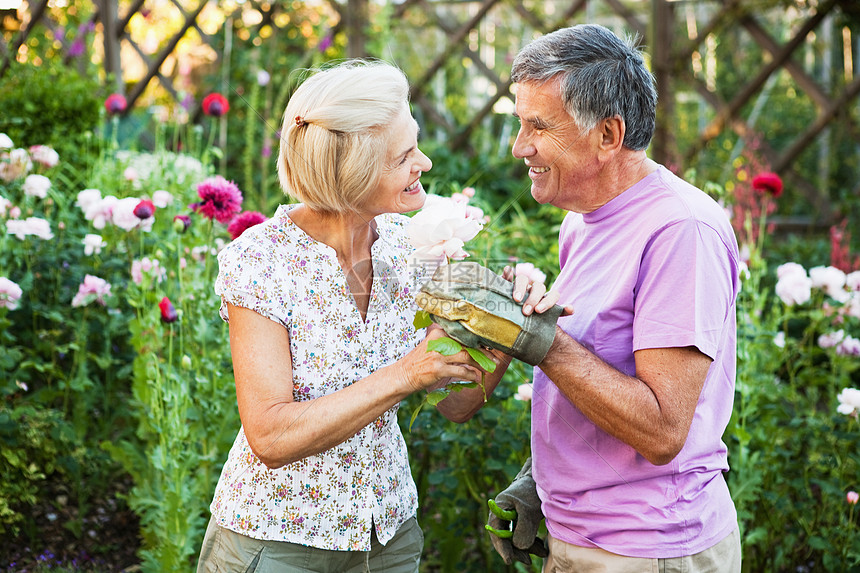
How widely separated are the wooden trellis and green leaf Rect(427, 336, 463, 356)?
407 centimetres

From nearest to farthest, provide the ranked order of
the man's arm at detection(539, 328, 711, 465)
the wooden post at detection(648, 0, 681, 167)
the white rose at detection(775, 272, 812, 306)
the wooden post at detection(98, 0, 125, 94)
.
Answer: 1. the man's arm at detection(539, 328, 711, 465)
2. the white rose at detection(775, 272, 812, 306)
3. the wooden post at detection(648, 0, 681, 167)
4. the wooden post at detection(98, 0, 125, 94)

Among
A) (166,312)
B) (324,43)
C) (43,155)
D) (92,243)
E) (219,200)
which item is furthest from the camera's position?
(324,43)

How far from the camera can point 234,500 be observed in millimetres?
1690

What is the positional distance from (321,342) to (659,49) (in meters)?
4.86

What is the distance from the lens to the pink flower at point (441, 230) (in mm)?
1559

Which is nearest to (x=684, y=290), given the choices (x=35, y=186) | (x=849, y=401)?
(x=849, y=401)

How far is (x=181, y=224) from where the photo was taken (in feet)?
8.33

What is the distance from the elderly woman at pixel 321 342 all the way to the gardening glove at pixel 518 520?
0.24 metres

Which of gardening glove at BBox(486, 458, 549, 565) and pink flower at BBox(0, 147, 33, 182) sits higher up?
pink flower at BBox(0, 147, 33, 182)

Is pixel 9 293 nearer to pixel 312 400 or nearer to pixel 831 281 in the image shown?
pixel 312 400

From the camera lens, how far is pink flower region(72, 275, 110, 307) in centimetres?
290

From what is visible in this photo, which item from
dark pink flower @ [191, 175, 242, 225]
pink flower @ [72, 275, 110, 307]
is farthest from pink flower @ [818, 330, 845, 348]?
pink flower @ [72, 275, 110, 307]

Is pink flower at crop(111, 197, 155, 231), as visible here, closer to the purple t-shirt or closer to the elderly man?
the elderly man

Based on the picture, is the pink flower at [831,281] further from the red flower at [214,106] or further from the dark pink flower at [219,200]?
the red flower at [214,106]
